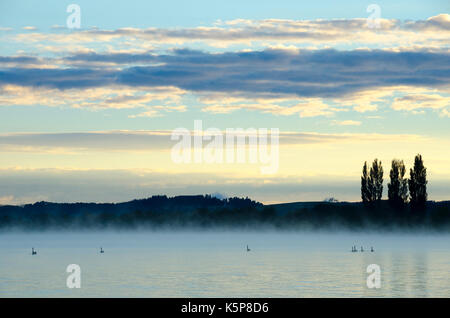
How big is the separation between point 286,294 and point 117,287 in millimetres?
18463

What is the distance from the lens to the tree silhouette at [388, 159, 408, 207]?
552ft

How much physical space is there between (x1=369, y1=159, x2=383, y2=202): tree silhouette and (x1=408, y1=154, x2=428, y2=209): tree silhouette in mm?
11588

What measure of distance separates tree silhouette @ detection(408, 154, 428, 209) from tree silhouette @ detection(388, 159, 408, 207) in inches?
175

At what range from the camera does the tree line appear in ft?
534

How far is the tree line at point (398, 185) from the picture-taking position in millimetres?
162875

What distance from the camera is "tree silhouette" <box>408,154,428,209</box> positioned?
16225 centimetres

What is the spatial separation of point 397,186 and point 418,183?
6.92 metres

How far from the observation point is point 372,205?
180m

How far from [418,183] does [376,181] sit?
14586 mm

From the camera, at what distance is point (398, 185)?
16825 centimetres

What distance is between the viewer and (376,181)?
175 metres

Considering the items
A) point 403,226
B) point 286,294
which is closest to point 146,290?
point 286,294
